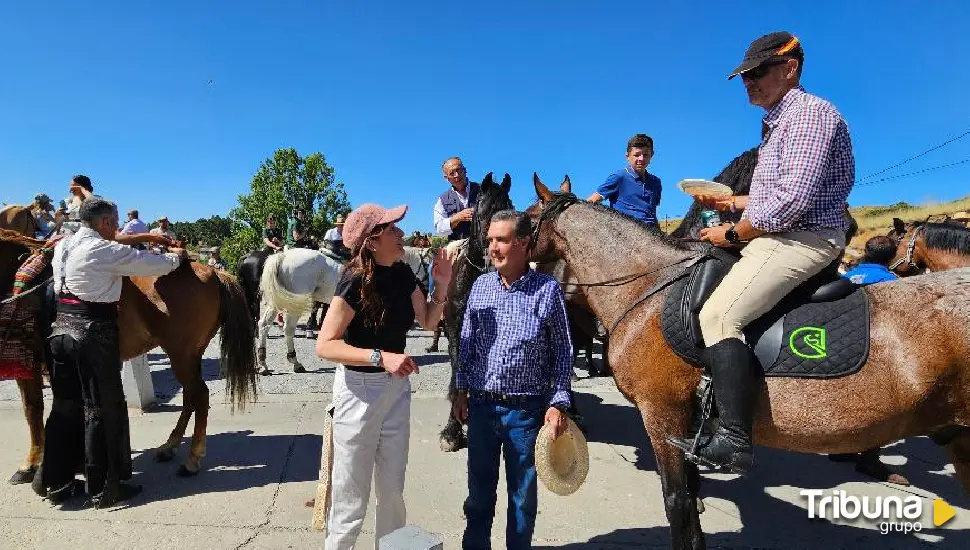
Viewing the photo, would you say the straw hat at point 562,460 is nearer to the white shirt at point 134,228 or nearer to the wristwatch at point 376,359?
the wristwatch at point 376,359

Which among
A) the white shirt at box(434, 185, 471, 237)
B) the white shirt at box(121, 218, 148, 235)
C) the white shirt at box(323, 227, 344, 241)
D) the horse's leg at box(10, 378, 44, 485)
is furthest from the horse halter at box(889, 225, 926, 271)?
the white shirt at box(121, 218, 148, 235)

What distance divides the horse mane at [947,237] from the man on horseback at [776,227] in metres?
4.25

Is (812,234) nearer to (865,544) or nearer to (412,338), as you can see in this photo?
(865,544)

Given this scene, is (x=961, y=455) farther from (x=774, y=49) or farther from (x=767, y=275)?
(x=774, y=49)

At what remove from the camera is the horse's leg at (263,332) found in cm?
792

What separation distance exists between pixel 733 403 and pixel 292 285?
798cm

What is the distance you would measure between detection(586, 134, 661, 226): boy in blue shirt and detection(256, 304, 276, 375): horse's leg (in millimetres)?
5970

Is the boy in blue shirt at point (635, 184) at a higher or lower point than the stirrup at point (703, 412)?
higher

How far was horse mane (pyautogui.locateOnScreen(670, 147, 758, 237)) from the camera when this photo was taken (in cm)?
490

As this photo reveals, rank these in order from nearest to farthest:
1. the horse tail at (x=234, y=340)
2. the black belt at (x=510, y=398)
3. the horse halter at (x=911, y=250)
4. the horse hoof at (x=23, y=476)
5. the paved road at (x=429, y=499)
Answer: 1. the black belt at (x=510, y=398)
2. the paved road at (x=429, y=499)
3. the horse hoof at (x=23, y=476)
4. the horse tail at (x=234, y=340)
5. the horse halter at (x=911, y=250)

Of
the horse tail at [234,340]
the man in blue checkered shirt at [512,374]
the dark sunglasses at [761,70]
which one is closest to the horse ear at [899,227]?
the dark sunglasses at [761,70]

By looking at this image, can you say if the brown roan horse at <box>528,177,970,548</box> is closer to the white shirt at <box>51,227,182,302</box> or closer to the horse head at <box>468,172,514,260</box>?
the horse head at <box>468,172,514,260</box>

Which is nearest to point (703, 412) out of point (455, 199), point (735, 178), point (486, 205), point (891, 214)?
point (486, 205)

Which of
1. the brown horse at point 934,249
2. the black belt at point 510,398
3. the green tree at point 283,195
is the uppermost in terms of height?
the green tree at point 283,195
